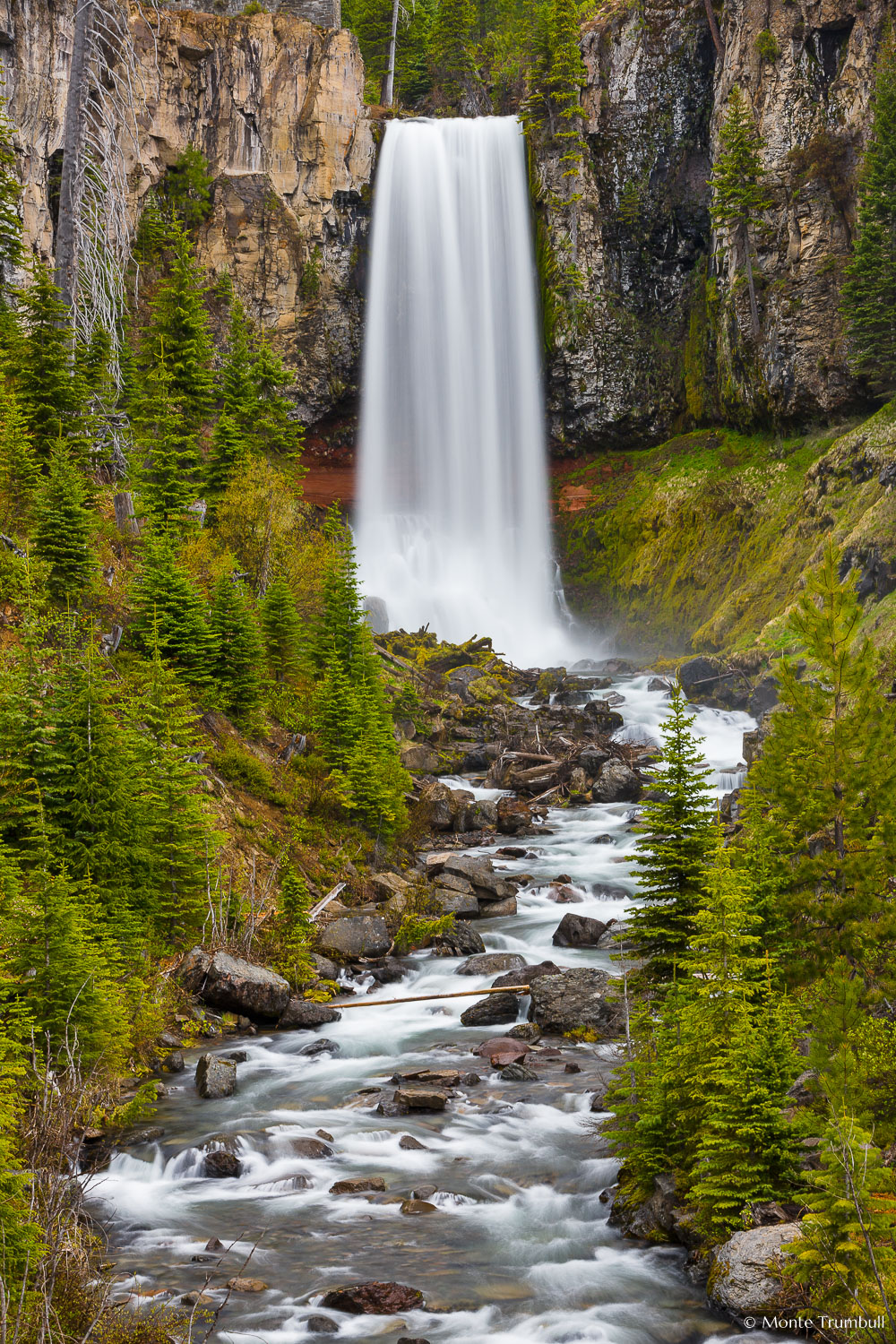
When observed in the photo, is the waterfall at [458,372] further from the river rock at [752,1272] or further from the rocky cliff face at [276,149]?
the river rock at [752,1272]

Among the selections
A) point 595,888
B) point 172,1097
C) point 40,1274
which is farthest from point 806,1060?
point 595,888

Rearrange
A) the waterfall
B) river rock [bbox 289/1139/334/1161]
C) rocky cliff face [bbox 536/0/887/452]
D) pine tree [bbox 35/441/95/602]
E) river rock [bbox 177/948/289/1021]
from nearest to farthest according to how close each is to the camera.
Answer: river rock [bbox 289/1139/334/1161]
river rock [bbox 177/948/289/1021]
pine tree [bbox 35/441/95/602]
rocky cliff face [bbox 536/0/887/452]
the waterfall

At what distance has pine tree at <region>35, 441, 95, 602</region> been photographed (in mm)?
14484

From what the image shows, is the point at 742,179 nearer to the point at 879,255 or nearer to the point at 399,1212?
the point at 879,255

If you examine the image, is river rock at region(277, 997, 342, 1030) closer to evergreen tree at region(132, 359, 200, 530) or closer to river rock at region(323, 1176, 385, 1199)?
river rock at region(323, 1176, 385, 1199)

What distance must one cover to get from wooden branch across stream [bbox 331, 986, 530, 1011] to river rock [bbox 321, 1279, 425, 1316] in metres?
5.76

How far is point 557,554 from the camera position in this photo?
4797 cm

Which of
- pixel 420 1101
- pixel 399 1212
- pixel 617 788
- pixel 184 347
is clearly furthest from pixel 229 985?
pixel 184 347

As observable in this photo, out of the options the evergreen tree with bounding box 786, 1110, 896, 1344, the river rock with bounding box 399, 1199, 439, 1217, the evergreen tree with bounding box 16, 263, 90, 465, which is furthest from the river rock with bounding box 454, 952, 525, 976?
the evergreen tree with bounding box 16, 263, 90, 465

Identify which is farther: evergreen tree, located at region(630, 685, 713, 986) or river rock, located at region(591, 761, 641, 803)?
river rock, located at region(591, 761, 641, 803)

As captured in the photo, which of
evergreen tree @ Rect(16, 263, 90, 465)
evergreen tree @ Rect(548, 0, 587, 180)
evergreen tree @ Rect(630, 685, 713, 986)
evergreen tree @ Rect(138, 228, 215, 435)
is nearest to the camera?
evergreen tree @ Rect(630, 685, 713, 986)

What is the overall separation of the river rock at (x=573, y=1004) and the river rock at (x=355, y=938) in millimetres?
2905

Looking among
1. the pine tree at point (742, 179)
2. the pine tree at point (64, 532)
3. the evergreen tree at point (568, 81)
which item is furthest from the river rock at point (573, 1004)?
the evergreen tree at point (568, 81)

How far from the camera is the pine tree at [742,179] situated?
39.3m
